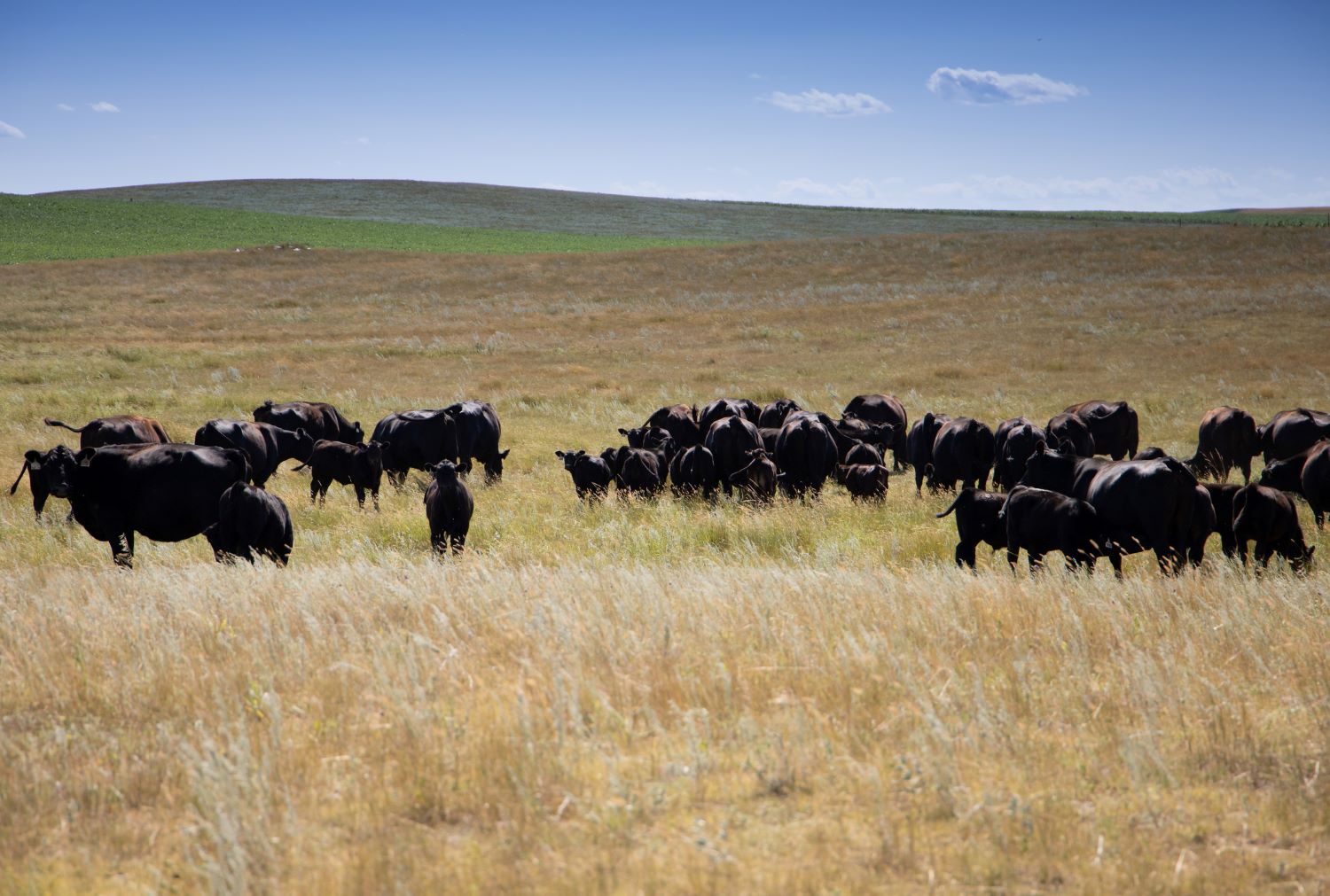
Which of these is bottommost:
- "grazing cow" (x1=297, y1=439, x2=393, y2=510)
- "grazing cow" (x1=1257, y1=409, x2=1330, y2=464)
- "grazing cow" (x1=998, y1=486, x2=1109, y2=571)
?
"grazing cow" (x1=297, y1=439, x2=393, y2=510)

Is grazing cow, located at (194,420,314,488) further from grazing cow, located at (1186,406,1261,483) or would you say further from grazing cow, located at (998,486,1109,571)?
grazing cow, located at (1186,406,1261,483)

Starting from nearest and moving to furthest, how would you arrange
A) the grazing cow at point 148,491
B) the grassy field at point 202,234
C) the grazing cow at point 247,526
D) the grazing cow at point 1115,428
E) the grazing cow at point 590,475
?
the grazing cow at point 247,526
the grazing cow at point 148,491
the grazing cow at point 590,475
the grazing cow at point 1115,428
the grassy field at point 202,234

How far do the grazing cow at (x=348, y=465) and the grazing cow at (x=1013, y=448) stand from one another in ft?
32.8

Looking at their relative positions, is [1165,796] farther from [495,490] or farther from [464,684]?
[495,490]

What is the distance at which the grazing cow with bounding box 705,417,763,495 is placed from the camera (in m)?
16.6

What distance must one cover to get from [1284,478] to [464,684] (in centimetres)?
1216

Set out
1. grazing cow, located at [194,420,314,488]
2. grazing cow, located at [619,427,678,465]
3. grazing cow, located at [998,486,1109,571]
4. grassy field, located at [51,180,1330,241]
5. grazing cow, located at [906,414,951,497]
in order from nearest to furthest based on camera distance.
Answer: grazing cow, located at [998,486,1109,571] < grazing cow, located at [194,420,314,488] < grazing cow, located at [906,414,951,497] < grazing cow, located at [619,427,678,465] < grassy field, located at [51,180,1330,241]

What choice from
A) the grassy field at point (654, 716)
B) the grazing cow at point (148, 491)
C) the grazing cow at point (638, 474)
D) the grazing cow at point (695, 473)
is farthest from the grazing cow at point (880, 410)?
the grazing cow at point (148, 491)

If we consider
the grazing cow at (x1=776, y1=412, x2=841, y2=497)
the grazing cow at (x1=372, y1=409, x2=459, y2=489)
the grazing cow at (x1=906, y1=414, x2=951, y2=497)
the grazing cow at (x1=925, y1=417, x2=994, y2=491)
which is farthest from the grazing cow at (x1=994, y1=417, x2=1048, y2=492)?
the grazing cow at (x1=372, y1=409, x2=459, y2=489)

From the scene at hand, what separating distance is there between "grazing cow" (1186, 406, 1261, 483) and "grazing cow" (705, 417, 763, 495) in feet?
28.2

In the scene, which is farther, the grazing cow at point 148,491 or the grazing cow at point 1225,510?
the grazing cow at point 1225,510

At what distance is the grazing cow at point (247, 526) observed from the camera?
33.3 feet

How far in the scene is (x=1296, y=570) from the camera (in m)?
9.60

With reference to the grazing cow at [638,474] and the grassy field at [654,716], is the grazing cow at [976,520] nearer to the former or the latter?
the grassy field at [654,716]
